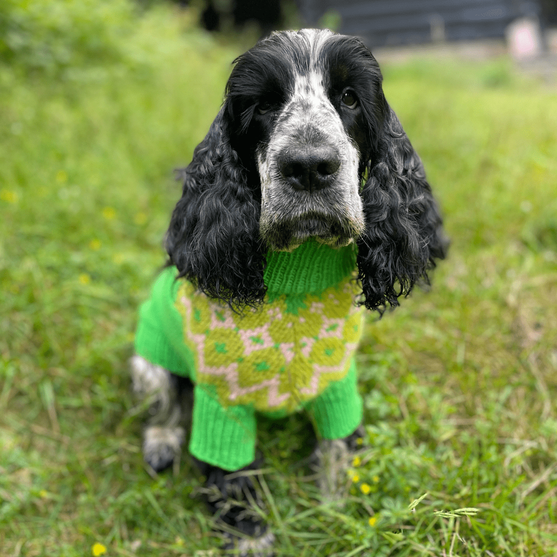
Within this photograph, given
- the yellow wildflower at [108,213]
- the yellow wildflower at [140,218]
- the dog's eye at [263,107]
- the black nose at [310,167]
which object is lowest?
the yellow wildflower at [140,218]

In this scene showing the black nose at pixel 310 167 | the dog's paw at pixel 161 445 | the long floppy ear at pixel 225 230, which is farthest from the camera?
the dog's paw at pixel 161 445

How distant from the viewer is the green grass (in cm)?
180

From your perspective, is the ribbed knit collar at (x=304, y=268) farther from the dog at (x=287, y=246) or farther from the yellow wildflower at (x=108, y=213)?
the yellow wildflower at (x=108, y=213)

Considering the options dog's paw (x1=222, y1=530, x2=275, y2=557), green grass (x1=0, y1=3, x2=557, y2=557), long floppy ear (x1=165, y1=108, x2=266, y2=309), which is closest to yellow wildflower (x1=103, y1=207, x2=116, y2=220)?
green grass (x1=0, y1=3, x2=557, y2=557)

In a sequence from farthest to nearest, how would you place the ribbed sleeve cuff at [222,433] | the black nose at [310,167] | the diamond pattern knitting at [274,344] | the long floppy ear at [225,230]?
the ribbed sleeve cuff at [222,433] < the diamond pattern knitting at [274,344] < the long floppy ear at [225,230] < the black nose at [310,167]

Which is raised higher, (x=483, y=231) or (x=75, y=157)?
(x=75, y=157)

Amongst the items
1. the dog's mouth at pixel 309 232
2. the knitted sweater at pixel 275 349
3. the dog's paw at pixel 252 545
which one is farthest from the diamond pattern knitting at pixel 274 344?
the dog's paw at pixel 252 545

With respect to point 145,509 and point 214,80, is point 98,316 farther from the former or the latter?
point 214,80

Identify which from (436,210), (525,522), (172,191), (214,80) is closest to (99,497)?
(525,522)

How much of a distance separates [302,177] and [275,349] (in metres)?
0.64

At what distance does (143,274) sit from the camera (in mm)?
3023

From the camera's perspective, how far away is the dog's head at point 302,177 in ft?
4.71

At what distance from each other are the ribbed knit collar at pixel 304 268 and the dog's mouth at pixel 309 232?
0.08m

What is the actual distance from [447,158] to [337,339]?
122 inches
